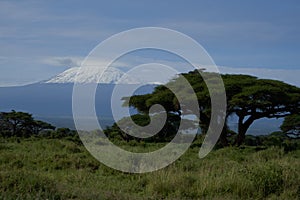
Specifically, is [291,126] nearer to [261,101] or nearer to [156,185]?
[261,101]

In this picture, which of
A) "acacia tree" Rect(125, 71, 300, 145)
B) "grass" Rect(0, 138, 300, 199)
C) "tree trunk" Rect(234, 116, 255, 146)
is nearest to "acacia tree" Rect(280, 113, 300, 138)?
"acacia tree" Rect(125, 71, 300, 145)

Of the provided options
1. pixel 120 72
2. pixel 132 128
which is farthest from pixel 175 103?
pixel 132 128

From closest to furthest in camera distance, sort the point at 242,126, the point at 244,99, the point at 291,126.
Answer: the point at 244,99
the point at 242,126
the point at 291,126

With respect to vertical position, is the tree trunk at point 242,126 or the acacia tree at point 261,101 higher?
the acacia tree at point 261,101

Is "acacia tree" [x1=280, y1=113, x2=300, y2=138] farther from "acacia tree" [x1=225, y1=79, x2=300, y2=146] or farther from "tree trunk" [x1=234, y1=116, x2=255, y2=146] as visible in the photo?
"tree trunk" [x1=234, y1=116, x2=255, y2=146]

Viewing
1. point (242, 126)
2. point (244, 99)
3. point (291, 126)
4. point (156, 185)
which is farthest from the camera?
point (291, 126)

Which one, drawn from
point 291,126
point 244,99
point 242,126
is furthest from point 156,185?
point 291,126

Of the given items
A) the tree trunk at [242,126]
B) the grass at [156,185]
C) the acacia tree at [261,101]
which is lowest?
the grass at [156,185]

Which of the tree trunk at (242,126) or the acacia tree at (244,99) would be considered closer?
the acacia tree at (244,99)

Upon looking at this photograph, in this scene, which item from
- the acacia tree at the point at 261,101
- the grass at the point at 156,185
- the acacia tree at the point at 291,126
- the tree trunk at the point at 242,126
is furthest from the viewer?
the acacia tree at the point at 291,126

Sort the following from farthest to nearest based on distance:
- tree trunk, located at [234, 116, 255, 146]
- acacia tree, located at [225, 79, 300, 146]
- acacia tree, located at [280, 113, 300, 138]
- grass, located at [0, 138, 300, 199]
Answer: acacia tree, located at [280, 113, 300, 138] < tree trunk, located at [234, 116, 255, 146] < acacia tree, located at [225, 79, 300, 146] < grass, located at [0, 138, 300, 199]

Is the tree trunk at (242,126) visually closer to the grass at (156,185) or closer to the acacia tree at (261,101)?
the acacia tree at (261,101)

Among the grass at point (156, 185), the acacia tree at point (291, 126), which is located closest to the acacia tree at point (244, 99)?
the grass at point (156, 185)

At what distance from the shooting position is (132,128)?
2728 centimetres
